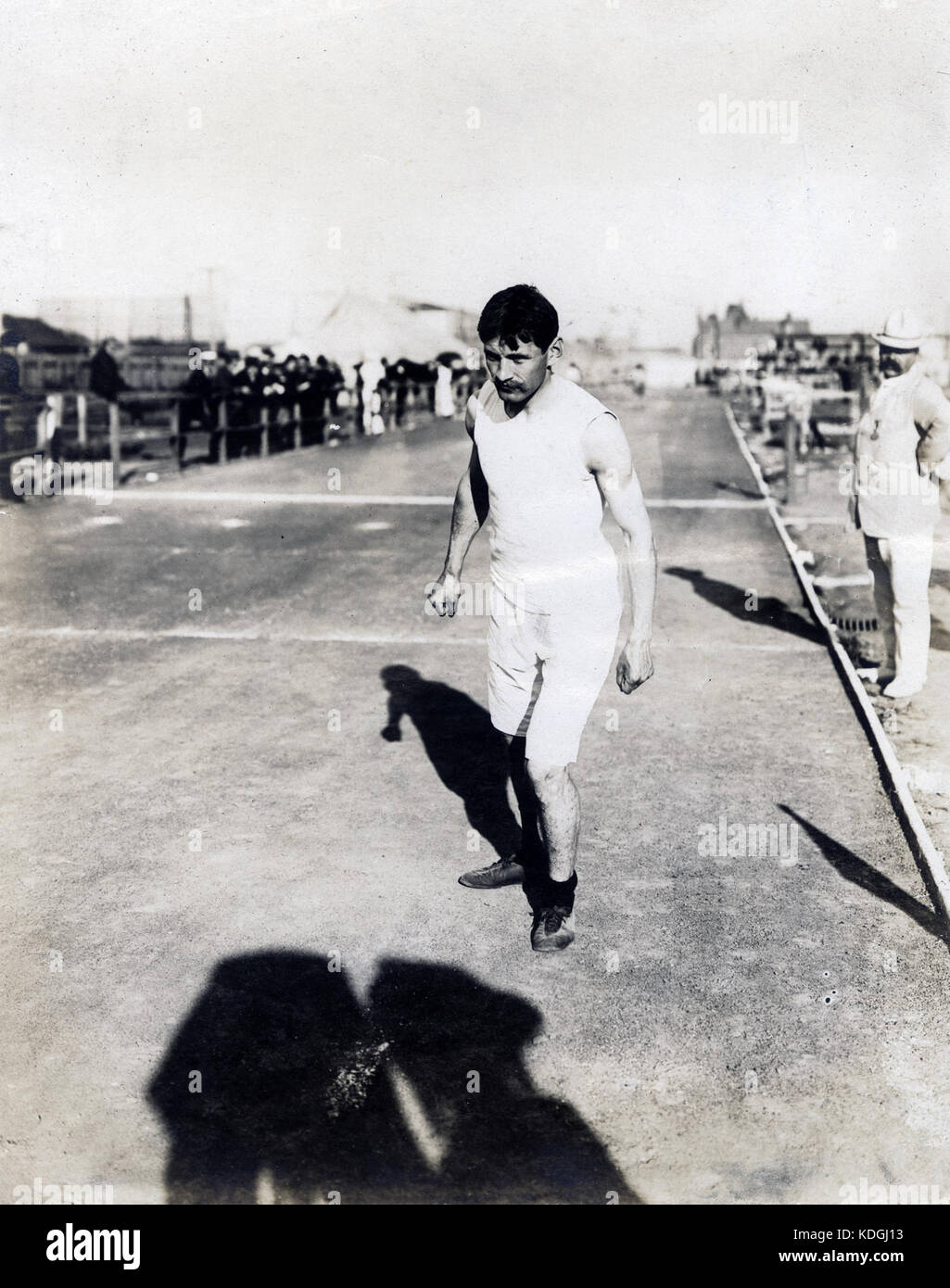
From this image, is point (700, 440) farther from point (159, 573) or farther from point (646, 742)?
point (646, 742)

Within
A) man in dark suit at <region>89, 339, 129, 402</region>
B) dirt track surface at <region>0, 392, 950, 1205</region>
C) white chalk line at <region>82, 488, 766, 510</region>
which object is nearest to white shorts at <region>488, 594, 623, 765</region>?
dirt track surface at <region>0, 392, 950, 1205</region>

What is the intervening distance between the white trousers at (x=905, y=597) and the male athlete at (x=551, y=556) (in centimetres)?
344

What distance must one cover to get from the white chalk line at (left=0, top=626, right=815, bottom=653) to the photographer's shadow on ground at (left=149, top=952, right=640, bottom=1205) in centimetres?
469

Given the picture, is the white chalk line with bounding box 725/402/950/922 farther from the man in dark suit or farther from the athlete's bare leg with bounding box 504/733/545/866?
the man in dark suit

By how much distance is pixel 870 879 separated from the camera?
4.76 meters

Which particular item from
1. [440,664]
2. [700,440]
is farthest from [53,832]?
[700,440]

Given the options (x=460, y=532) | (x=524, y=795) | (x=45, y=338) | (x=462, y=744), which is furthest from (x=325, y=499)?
(x=45, y=338)

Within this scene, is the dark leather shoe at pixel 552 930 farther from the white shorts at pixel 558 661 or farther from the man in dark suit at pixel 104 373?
the man in dark suit at pixel 104 373

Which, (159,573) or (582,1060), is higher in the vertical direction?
(159,573)

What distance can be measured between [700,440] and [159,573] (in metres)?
17.7

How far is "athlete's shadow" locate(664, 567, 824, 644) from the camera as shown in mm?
9070

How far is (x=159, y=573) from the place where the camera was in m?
11.1

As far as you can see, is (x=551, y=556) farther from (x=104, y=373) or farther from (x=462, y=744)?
(x=104, y=373)
